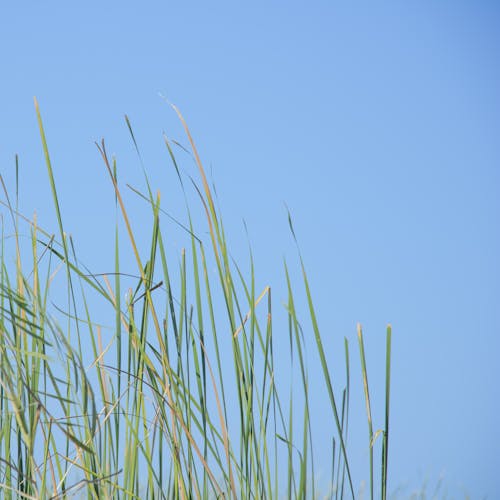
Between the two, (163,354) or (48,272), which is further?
→ (48,272)

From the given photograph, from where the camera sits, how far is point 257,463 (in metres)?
0.88

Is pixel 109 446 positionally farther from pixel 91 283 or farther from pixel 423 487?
pixel 423 487

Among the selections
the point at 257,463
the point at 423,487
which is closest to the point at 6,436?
the point at 257,463

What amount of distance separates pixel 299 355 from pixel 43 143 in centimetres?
40

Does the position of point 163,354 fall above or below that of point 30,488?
above

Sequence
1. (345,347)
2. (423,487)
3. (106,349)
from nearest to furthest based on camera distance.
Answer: (345,347) < (106,349) < (423,487)

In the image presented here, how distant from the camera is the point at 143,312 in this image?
0.87 meters

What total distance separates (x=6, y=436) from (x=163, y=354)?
0.79 feet

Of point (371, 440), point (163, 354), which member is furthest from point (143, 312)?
point (371, 440)

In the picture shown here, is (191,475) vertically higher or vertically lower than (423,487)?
lower

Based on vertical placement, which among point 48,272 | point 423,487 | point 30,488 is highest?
point 48,272

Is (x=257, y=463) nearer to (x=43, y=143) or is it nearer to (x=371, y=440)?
(x=371, y=440)

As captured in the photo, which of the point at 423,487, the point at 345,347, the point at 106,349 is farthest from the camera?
the point at 423,487

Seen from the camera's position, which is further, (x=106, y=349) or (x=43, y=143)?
(x=106, y=349)
